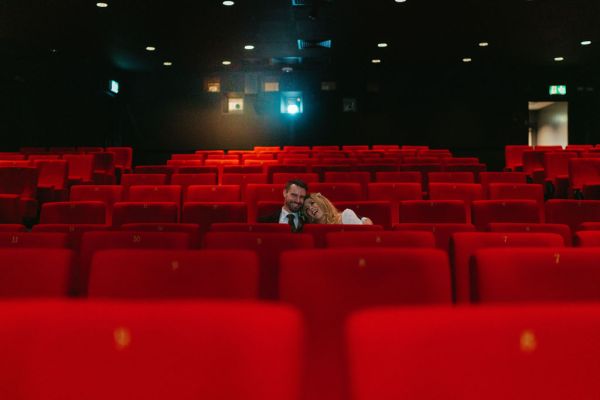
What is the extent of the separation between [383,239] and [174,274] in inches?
40.0

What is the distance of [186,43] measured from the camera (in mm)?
10953

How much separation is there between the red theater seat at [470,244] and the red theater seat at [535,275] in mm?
496

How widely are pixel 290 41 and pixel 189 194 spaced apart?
21.4ft

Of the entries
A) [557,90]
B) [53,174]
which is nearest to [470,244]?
[53,174]

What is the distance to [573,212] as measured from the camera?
4000mm

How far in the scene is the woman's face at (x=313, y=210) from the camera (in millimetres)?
3535

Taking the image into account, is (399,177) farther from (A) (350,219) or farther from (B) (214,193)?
(A) (350,219)

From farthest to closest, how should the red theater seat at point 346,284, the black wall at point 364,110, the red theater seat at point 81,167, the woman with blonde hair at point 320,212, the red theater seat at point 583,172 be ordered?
the black wall at point 364,110 < the red theater seat at point 81,167 < the red theater seat at point 583,172 < the woman with blonde hair at point 320,212 < the red theater seat at point 346,284

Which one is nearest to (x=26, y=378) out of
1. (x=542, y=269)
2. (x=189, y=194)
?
(x=542, y=269)

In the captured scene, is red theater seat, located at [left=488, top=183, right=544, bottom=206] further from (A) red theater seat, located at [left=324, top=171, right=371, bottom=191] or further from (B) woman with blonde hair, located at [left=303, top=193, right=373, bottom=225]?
(B) woman with blonde hair, located at [left=303, top=193, right=373, bottom=225]

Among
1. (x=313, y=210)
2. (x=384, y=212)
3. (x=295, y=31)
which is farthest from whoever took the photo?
(x=295, y=31)

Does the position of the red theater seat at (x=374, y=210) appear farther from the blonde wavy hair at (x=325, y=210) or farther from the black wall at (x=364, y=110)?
the black wall at (x=364, y=110)

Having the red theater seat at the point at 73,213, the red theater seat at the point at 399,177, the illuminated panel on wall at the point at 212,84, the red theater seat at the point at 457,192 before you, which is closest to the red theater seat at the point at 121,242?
the red theater seat at the point at 73,213

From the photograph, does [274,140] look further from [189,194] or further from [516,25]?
[189,194]
